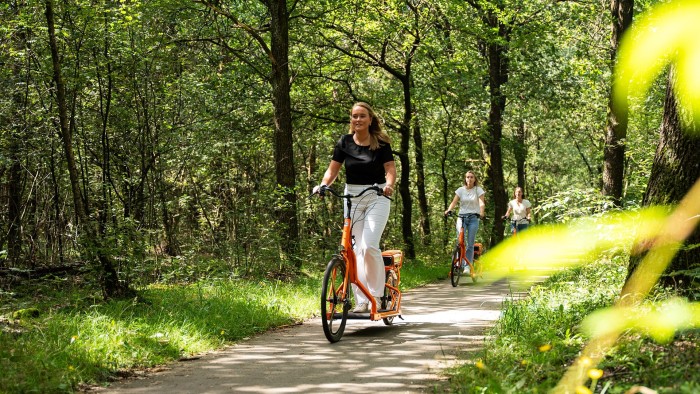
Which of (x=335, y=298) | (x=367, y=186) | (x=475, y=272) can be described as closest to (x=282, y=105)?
(x=475, y=272)

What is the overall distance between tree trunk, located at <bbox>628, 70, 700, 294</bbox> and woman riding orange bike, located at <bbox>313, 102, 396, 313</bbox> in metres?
2.61

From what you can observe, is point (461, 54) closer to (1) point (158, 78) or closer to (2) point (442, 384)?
(1) point (158, 78)

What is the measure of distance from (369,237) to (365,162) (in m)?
0.84

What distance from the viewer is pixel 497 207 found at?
24.3 metres

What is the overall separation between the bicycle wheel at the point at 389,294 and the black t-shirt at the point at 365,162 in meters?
1.14

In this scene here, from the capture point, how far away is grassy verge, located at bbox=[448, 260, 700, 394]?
3.81 metres

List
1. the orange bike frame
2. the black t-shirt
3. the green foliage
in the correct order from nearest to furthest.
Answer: the orange bike frame, the black t-shirt, the green foliage

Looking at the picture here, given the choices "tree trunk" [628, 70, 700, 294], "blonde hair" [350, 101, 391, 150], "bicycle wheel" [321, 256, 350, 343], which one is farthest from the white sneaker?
"tree trunk" [628, 70, 700, 294]

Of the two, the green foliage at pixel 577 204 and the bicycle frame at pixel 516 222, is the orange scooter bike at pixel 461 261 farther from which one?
the bicycle frame at pixel 516 222

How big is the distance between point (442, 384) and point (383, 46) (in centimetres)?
1518

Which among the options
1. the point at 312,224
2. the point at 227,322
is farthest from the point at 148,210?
the point at 312,224

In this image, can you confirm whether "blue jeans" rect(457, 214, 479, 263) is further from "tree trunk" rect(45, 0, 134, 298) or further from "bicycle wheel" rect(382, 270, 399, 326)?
"tree trunk" rect(45, 0, 134, 298)

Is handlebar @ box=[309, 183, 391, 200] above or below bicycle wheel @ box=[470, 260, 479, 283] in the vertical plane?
above

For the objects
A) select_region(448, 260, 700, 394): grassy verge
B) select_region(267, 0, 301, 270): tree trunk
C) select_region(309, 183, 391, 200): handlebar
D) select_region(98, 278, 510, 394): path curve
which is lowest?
select_region(98, 278, 510, 394): path curve
